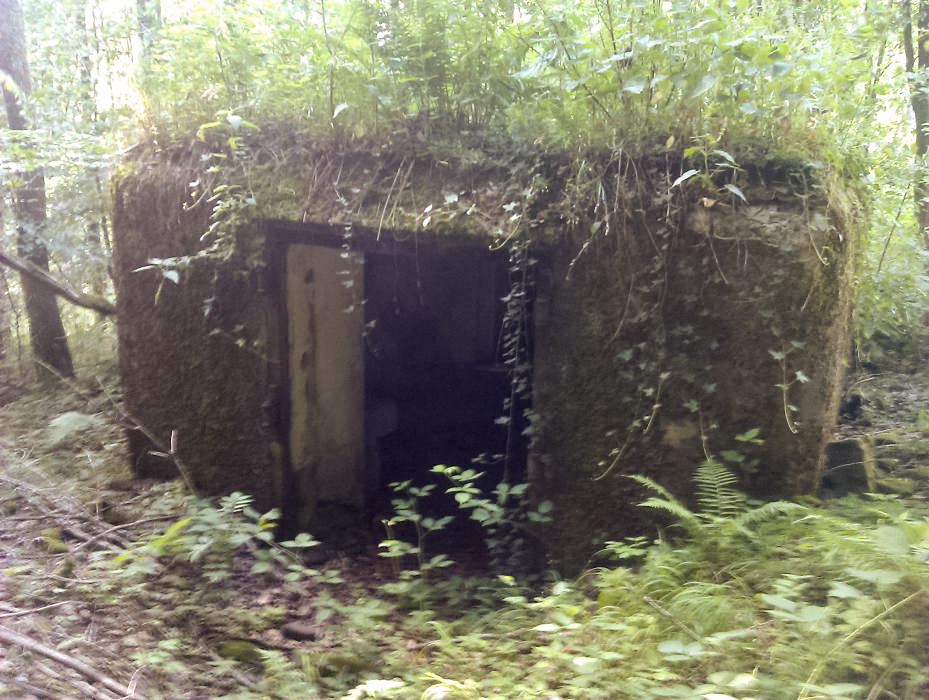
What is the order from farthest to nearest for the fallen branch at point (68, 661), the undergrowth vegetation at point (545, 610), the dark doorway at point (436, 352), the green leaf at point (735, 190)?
the dark doorway at point (436, 352), the green leaf at point (735, 190), the fallen branch at point (68, 661), the undergrowth vegetation at point (545, 610)

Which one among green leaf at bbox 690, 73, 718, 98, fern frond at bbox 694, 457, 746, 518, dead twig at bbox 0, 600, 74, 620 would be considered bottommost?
dead twig at bbox 0, 600, 74, 620

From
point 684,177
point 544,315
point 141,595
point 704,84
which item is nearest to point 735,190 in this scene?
point 684,177

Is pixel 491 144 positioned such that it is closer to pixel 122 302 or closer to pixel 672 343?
pixel 672 343

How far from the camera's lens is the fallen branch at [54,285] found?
237 inches

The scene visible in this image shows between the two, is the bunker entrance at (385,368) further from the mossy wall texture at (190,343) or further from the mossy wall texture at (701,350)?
the mossy wall texture at (701,350)

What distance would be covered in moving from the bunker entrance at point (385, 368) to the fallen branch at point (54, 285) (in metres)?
2.74

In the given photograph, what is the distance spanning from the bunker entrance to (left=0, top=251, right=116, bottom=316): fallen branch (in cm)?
274

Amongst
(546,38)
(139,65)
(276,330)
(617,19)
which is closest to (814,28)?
(617,19)

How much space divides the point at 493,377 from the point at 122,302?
13.5ft

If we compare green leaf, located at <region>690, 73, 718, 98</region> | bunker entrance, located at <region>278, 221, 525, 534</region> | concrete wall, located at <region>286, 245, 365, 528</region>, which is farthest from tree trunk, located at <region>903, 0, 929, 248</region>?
concrete wall, located at <region>286, 245, 365, 528</region>

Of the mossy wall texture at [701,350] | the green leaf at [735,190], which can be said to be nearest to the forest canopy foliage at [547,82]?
the green leaf at [735,190]

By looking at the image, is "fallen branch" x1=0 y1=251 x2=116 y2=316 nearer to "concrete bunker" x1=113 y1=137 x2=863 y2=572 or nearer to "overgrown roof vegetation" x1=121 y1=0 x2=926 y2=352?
"concrete bunker" x1=113 y1=137 x2=863 y2=572

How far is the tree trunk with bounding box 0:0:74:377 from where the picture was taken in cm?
708

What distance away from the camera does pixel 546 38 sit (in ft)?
13.2
